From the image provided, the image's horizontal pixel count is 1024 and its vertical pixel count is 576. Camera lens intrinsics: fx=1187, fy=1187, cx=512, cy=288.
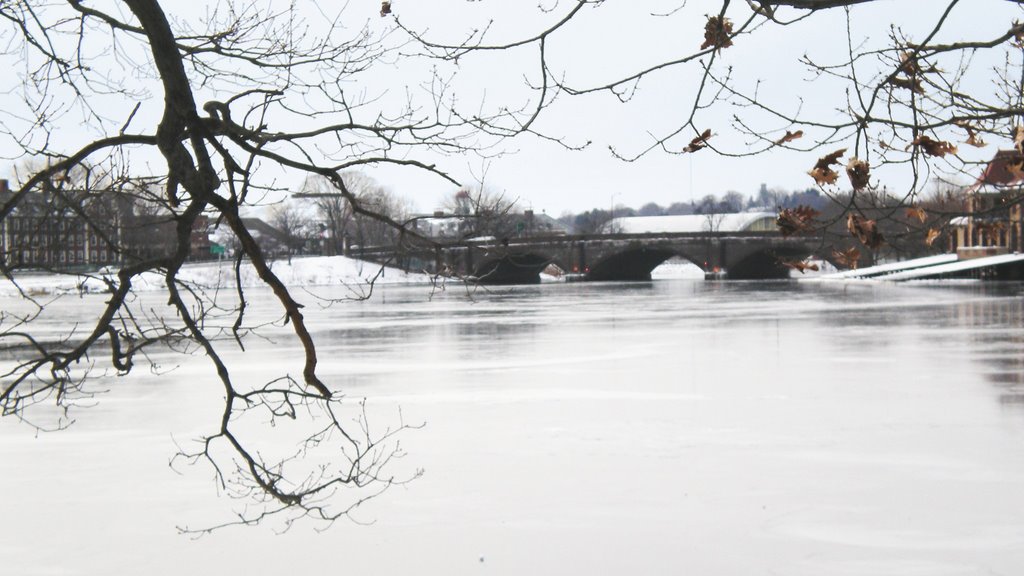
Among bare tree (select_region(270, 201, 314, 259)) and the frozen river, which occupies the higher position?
bare tree (select_region(270, 201, 314, 259))

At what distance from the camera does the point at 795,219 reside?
4711 mm

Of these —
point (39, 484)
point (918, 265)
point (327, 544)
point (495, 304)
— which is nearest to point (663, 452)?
point (327, 544)

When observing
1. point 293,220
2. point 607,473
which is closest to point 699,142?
point 607,473

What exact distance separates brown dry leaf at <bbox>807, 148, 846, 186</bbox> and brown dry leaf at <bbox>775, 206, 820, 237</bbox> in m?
0.21

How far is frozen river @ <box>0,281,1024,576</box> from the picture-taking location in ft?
26.7

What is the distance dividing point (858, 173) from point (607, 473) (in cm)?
672

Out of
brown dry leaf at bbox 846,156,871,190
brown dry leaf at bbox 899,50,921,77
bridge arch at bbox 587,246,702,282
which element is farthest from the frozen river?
bridge arch at bbox 587,246,702,282

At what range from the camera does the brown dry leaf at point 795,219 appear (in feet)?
15.1

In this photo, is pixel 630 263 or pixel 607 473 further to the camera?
pixel 630 263

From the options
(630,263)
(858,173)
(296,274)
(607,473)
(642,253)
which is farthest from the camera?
(630,263)

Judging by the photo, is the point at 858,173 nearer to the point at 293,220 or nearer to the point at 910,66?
the point at 910,66

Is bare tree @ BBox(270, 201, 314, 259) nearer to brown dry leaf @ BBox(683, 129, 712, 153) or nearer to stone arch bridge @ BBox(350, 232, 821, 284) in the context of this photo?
stone arch bridge @ BBox(350, 232, 821, 284)

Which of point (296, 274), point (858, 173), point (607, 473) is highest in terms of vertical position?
point (858, 173)

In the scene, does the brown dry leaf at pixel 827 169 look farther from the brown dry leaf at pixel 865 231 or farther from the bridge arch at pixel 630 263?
the bridge arch at pixel 630 263
